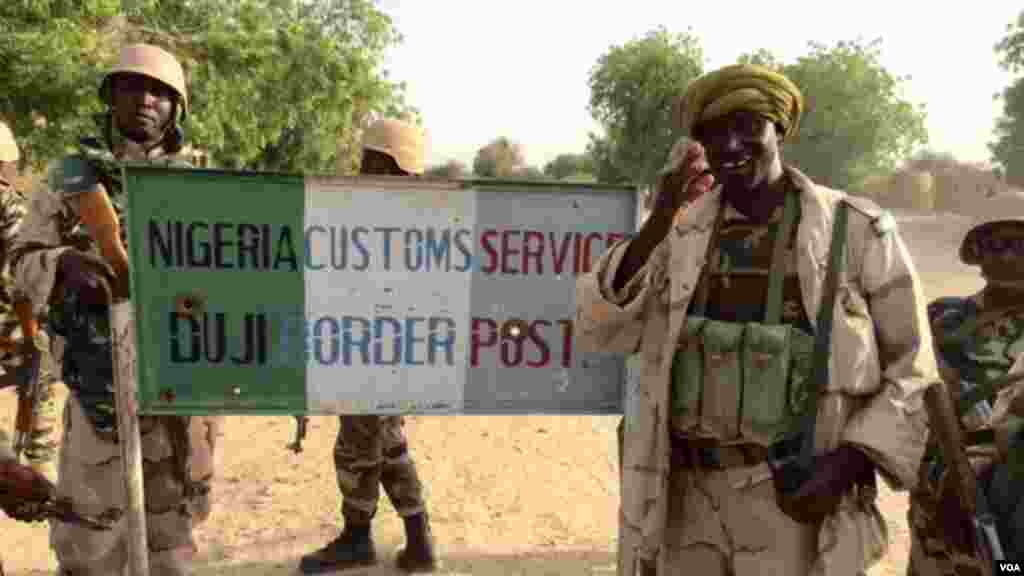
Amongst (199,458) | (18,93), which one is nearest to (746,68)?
(199,458)

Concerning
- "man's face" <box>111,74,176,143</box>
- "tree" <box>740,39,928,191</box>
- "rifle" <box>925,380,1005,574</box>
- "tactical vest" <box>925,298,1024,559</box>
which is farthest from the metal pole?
"tree" <box>740,39,928,191</box>

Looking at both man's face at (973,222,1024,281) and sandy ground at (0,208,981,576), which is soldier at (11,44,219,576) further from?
man's face at (973,222,1024,281)

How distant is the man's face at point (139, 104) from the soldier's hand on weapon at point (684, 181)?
178cm

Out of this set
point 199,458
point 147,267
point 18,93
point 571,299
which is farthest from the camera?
point 18,93

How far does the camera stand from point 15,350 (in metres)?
4.08

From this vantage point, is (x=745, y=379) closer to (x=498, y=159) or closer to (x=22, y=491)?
(x=22, y=491)

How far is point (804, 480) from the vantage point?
1766 millimetres

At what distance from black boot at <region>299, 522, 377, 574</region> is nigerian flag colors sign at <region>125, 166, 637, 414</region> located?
1449 millimetres

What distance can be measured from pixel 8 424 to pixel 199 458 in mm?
3797

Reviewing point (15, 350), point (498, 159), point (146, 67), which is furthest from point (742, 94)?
point (498, 159)

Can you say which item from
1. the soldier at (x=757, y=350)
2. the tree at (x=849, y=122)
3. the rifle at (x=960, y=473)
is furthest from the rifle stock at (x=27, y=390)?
the tree at (x=849, y=122)

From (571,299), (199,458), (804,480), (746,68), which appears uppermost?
(746,68)

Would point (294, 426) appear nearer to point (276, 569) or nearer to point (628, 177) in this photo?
point (276, 569)

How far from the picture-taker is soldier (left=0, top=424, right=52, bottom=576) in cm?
188
